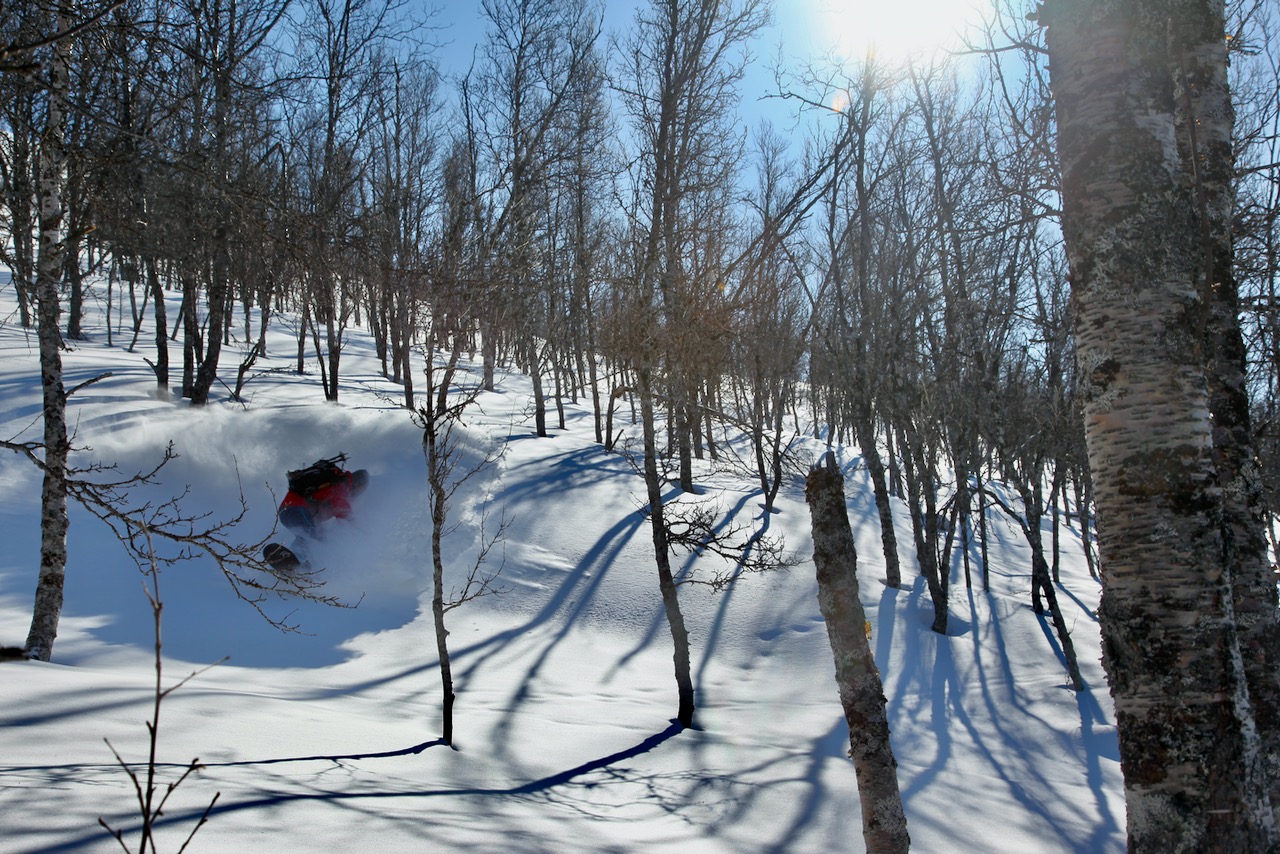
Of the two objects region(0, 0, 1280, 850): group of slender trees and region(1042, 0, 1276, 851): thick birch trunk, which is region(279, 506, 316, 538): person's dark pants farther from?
region(1042, 0, 1276, 851): thick birch trunk

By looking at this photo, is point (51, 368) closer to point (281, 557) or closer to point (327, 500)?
point (281, 557)

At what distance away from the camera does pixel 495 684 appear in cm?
908

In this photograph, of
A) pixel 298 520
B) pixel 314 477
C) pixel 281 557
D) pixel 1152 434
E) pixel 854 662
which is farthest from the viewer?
pixel 314 477

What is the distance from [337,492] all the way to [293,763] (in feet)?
26.1

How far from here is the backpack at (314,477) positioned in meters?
12.2

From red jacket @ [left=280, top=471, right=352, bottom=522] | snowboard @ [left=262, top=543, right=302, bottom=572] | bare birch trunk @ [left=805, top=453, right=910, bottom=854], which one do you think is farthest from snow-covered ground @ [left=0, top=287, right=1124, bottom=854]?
bare birch trunk @ [left=805, top=453, right=910, bottom=854]

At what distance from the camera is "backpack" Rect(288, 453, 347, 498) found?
480 inches

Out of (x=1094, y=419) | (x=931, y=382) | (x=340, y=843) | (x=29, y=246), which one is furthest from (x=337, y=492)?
(x=1094, y=419)

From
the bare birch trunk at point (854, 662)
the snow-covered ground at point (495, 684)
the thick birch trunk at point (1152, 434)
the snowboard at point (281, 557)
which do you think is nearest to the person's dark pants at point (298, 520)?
the snow-covered ground at point (495, 684)

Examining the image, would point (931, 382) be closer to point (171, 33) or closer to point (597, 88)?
point (597, 88)

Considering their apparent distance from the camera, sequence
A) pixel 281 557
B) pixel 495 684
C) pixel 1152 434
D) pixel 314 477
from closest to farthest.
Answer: pixel 1152 434, pixel 495 684, pixel 281 557, pixel 314 477

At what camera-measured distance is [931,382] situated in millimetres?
14562

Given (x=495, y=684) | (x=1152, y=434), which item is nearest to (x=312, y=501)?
(x=495, y=684)

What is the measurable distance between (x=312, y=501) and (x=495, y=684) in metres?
5.08
